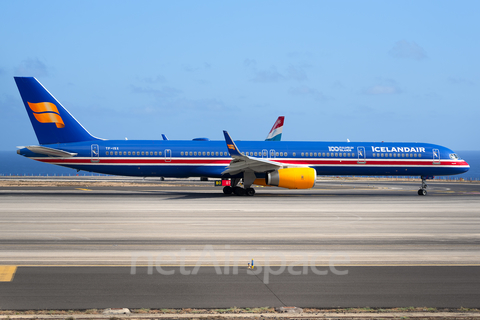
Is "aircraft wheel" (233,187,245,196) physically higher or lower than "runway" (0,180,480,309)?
higher

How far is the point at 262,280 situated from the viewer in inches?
351

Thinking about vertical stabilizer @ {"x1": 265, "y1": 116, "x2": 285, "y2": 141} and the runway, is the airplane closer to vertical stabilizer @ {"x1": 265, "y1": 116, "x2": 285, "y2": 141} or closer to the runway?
the runway

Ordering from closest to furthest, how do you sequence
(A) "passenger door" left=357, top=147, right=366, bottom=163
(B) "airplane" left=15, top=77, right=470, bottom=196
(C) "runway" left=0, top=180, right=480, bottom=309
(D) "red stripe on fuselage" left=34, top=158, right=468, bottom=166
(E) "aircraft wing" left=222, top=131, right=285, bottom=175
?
(C) "runway" left=0, top=180, right=480, bottom=309 < (E) "aircraft wing" left=222, top=131, right=285, bottom=175 < (B) "airplane" left=15, top=77, right=470, bottom=196 < (D) "red stripe on fuselage" left=34, top=158, right=468, bottom=166 < (A) "passenger door" left=357, top=147, right=366, bottom=163

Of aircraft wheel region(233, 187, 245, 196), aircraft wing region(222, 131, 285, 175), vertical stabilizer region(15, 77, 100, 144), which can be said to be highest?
vertical stabilizer region(15, 77, 100, 144)

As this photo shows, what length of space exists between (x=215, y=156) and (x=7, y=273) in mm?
23161

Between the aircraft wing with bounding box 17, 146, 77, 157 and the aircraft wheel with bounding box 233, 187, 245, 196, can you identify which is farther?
the aircraft wheel with bounding box 233, 187, 245, 196

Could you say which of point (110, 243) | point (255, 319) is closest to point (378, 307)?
point (255, 319)

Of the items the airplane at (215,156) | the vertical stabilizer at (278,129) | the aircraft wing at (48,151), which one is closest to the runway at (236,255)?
the airplane at (215,156)

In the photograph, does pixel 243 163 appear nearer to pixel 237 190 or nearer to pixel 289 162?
pixel 237 190

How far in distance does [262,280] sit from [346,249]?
14.1ft

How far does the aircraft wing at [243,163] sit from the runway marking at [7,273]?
19.1m

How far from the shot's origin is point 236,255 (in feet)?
36.9

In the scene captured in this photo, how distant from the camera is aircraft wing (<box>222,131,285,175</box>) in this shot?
92.6 feet

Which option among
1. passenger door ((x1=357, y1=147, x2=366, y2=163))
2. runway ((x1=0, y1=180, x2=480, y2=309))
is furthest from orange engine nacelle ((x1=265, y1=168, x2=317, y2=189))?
runway ((x1=0, y1=180, x2=480, y2=309))
